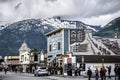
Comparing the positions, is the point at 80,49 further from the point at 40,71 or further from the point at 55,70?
the point at 40,71

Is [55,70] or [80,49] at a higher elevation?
[80,49]

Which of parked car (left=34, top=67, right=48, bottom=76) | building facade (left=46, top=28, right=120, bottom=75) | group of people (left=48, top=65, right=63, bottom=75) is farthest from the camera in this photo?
group of people (left=48, top=65, right=63, bottom=75)

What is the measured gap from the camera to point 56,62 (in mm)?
84125

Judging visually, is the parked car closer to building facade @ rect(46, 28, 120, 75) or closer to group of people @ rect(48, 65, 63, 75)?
group of people @ rect(48, 65, 63, 75)

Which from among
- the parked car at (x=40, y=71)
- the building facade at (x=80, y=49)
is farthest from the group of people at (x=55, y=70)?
the parked car at (x=40, y=71)

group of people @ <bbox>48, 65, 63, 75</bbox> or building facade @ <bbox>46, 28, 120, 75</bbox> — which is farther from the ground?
building facade @ <bbox>46, 28, 120, 75</bbox>

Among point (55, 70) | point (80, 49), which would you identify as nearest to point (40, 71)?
point (55, 70)

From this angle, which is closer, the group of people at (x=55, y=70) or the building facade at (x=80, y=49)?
the building facade at (x=80, y=49)

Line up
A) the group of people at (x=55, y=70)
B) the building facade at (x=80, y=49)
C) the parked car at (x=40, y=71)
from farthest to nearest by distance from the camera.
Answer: the group of people at (x=55, y=70)
the building facade at (x=80, y=49)
the parked car at (x=40, y=71)

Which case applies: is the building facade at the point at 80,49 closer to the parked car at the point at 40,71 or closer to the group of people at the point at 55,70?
the group of people at the point at 55,70

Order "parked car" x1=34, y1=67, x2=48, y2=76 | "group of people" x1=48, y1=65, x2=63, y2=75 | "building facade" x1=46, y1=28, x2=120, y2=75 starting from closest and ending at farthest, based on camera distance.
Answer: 1. "parked car" x1=34, y1=67, x2=48, y2=76
2. "building facade" x1=46, y1=28, x2=120, y2=75
3. "group of people" x1=48, y1=65, x2=63, y2=75

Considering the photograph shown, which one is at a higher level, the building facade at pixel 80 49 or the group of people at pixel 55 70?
the building facade at pixel 80 49

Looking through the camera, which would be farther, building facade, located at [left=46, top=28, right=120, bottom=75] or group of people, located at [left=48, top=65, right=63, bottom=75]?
group of people, located at [left=48, top=65, right=63, bottom=75]

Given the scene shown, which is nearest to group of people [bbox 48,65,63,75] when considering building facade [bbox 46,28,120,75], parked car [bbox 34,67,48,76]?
building facade [bbox 46,28,120,75]
